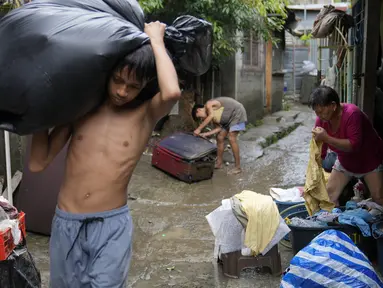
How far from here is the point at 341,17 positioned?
22.7ft

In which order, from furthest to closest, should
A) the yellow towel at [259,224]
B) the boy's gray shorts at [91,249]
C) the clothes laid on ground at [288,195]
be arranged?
the clothes laid on ground at [288,195], the yellow towel at [259,224], the boy's gray shorts at [91,249]

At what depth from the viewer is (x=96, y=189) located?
2.33 meters

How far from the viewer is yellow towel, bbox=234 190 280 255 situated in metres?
3.91

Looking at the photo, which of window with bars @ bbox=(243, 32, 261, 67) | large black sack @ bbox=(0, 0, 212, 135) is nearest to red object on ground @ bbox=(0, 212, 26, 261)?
large black sack @ bbox=(0, 0, 212, 135)

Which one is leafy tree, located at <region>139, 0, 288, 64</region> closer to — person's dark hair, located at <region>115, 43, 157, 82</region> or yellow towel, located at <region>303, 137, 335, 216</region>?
yellow towel, located at <region>303, 137, 335, 216</region>

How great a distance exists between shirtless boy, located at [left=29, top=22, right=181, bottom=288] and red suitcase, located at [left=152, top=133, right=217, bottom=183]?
5149 mm

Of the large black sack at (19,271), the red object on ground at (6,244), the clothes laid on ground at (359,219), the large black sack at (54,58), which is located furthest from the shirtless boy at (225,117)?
the large black sack at (54,58)

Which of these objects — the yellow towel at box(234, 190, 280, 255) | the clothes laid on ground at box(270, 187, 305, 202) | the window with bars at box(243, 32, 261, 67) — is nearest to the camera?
the yellow towel at box(234, 190, 280, 255)

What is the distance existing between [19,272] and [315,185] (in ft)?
8.78

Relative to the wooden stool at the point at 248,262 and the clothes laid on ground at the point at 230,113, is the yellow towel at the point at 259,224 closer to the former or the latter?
the wooden stool at the point at 248,262

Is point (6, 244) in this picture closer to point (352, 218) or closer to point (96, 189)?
point (96, 189)

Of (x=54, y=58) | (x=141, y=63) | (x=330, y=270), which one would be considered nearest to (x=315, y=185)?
(x=330, y=270)

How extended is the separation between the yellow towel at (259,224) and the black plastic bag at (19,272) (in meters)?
1.72

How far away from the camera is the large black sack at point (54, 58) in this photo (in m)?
1.98
